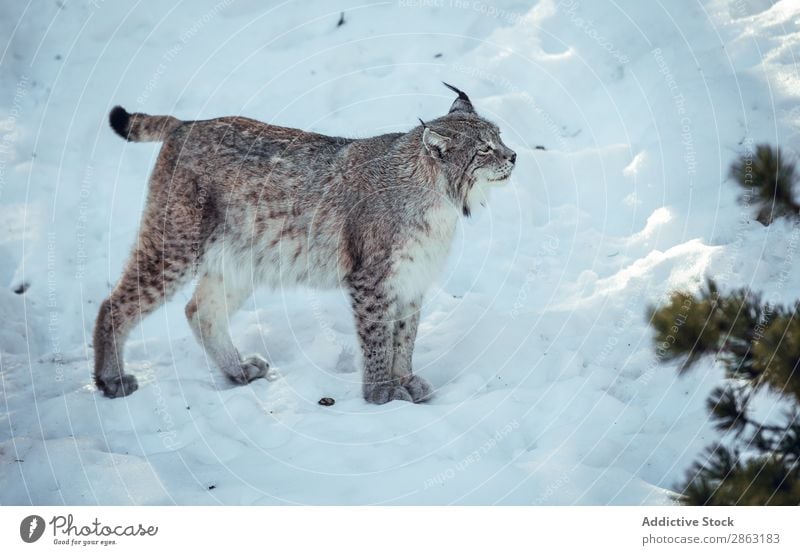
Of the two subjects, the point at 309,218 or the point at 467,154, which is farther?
the point at 309,218

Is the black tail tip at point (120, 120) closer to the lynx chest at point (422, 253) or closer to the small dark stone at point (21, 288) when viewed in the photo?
the small dark stone at point (21, 288)

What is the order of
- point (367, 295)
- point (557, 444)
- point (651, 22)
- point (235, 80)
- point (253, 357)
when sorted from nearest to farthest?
point (557, 444) → point (367, 295) → point (253, 357) → point (651, 22) → point (235, 80)

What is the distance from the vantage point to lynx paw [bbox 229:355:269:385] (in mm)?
6324

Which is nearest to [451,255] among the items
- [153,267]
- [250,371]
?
[250,371]

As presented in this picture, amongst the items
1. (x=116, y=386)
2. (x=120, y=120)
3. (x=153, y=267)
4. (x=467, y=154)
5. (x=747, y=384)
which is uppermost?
(x=120, y=120)

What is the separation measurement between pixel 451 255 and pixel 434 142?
1.30 meters

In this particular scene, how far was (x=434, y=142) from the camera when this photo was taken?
5.86 metres

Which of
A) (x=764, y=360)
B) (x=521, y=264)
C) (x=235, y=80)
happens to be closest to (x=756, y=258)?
(x=521, y=264)

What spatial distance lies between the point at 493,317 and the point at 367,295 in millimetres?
1061

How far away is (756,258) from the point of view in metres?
6.03

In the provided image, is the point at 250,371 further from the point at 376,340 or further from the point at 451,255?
the point at 451,255

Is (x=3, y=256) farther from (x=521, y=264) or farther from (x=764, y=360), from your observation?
(x=764, y=360)

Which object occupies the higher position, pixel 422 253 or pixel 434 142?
pixel 434 142

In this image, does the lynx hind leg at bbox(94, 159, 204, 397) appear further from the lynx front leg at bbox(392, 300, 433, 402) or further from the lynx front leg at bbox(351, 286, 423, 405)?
the lynx front leg at bbox(392, 300, 433, 402)
